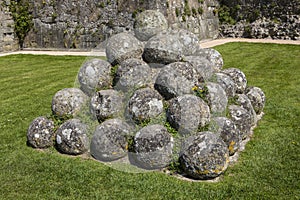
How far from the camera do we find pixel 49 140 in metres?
5.55

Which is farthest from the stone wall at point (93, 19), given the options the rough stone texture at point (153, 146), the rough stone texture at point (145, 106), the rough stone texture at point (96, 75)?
the rough stone texture at point (153, 146)

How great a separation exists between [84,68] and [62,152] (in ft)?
4.29

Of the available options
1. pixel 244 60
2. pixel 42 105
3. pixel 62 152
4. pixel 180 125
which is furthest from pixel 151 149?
pixel 244 60

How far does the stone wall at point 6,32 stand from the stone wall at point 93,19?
74 cm

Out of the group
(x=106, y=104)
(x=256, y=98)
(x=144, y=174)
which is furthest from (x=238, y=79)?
(x=144, y=174)

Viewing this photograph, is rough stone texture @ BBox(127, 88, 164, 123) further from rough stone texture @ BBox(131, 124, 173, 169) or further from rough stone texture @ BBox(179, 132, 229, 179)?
rough stone texture @ BBox(179, 132, 229, 179)

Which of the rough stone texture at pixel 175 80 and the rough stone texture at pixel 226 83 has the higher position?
the rough stone texture at pixel 175 80

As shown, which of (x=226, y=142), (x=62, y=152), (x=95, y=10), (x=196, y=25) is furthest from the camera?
(x=196, y=25)

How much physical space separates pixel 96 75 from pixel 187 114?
1.60 m

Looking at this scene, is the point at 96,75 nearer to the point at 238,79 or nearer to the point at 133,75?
the point at 133,75

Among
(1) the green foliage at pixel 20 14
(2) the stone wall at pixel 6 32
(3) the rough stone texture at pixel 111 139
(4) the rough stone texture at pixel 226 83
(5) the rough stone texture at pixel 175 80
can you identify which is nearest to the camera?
(3) the rough stone texture at pixel 111 139

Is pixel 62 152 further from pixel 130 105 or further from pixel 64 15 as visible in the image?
pixel 64 15

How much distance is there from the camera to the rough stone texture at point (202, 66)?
5547 millimetres

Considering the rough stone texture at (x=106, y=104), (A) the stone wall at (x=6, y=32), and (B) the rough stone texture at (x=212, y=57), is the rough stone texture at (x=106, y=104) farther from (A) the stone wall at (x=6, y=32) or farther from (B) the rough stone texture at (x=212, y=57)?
(A) the stone wall at (x=6, y=32)
